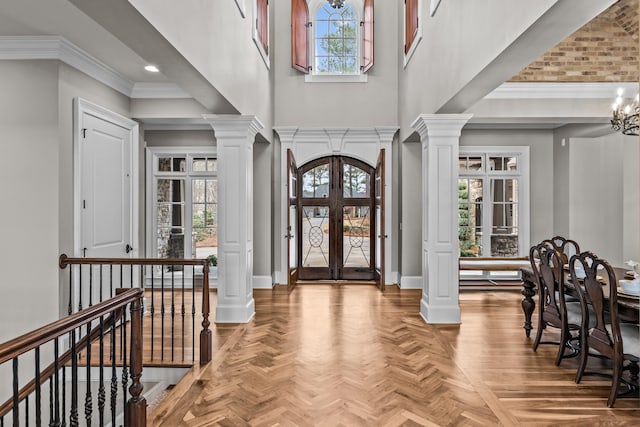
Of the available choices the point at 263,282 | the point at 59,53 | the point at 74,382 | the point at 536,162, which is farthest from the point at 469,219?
the point at 74,382

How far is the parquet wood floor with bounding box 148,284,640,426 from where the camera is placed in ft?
8.75

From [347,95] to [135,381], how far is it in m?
5.78

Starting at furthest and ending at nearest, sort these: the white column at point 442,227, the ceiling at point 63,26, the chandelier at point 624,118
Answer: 1. the white column at point 442,227
2. the chandelier at point 624,118
3. the ceiling at point 63,26

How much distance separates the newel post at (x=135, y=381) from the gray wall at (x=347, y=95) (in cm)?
510

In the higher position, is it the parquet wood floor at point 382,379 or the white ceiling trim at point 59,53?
the white ceiling trim at point 59,53

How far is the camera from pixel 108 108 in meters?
4.74

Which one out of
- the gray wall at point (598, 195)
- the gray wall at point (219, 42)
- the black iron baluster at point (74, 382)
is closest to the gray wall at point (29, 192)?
the gray wall at point (219, 42)

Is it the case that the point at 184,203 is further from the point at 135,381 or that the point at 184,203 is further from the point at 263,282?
the point at 135,381

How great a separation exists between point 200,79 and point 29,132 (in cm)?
181

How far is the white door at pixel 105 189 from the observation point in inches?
169

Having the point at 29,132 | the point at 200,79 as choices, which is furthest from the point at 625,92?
the point at 29,132

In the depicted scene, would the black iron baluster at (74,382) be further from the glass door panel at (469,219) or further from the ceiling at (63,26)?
the glass door panel at (469,219)

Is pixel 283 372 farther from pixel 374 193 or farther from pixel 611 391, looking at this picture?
pixel 374 193

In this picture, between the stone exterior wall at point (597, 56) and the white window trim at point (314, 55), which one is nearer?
the stone exterior wall at point (597, 56)
